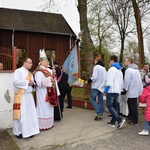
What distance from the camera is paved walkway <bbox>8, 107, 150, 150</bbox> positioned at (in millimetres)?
5062

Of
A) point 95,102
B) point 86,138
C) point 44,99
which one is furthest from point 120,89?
point 44,99

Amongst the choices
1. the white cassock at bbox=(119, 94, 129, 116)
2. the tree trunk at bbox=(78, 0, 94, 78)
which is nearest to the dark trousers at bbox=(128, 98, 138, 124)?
the white cassock at bbox=(119, 94, 129, 116)

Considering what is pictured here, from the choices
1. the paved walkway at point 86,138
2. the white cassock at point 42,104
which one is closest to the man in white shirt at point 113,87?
the paved walkway at point 86,138

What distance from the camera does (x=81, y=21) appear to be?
12.0 m

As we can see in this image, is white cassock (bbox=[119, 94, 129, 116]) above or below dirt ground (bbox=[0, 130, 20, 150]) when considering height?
above

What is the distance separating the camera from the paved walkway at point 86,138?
16.6ft

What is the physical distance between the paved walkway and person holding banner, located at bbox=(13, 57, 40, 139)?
203mm

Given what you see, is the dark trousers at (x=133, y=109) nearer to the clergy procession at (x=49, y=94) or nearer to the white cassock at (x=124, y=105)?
the clergy procession at (x=49, y=94)

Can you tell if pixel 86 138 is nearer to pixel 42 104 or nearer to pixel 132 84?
pixel 42 104

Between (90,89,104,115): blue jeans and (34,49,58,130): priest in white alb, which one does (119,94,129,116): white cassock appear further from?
(34,49,58,130): priest in white alb

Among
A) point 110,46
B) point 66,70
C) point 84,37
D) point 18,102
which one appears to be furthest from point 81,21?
point 110,46

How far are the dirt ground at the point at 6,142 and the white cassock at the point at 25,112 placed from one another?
9.5 inches

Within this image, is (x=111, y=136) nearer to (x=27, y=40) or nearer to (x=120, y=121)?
(x=120, y=121)

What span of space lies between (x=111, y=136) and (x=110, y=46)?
89.5 feet
